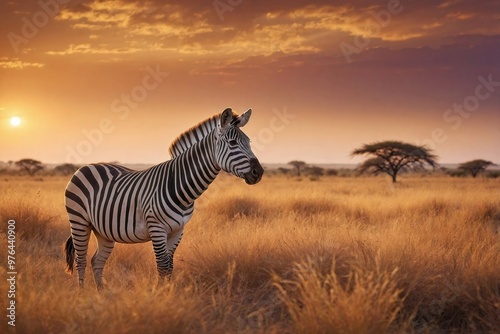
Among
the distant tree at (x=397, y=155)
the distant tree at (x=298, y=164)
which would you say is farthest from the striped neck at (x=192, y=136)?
the distant tree at (x=298, y=164)

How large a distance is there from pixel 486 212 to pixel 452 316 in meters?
9.19

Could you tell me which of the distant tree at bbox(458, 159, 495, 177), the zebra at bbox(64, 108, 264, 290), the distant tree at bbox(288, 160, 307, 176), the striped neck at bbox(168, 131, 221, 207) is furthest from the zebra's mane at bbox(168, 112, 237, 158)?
the distant tree at bbox(288, 160, 307, 176)

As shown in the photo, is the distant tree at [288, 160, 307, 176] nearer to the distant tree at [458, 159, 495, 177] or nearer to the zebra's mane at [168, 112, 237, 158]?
the distant tree at [458, 159, 495, 177]

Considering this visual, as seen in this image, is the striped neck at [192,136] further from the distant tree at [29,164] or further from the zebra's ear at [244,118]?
the distant tree at [29,164]

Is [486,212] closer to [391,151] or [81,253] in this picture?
[81,253]

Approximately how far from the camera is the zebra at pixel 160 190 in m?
5.62

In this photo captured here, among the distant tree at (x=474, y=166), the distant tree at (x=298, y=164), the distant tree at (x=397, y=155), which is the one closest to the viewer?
the distant tree at (x=397, y=155)

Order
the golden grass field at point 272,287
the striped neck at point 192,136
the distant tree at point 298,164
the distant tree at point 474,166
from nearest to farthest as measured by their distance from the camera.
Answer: the golden grass field at point 272,287 < the striped neck at point 192,136 < the distant tree at point 474,166 < the distant tree at point 298,164

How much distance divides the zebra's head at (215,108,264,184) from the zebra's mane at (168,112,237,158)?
313 mm

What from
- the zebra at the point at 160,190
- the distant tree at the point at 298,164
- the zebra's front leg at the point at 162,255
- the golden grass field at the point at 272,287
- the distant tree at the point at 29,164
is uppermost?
the distant tree at the point at 29,164

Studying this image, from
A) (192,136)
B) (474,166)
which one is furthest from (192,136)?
(474,166)

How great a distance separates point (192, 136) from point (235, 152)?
992mm

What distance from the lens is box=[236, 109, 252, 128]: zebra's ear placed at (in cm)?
581

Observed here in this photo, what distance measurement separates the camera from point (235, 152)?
553cm
